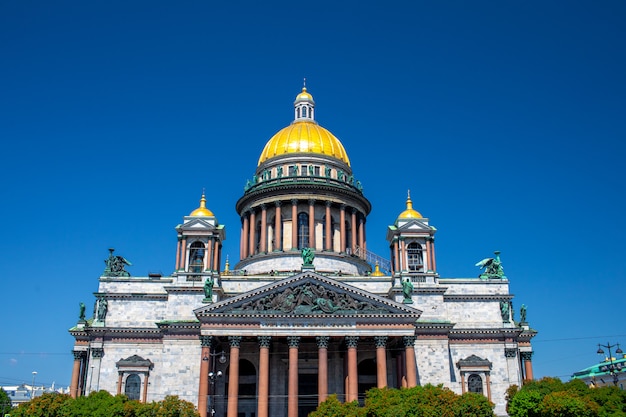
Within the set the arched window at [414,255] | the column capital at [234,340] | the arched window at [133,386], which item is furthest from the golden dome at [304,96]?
the arched window at [133,386]

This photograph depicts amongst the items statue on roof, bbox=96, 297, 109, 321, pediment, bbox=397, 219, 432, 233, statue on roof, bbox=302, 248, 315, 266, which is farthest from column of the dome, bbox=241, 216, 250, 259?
pediment, bbox=397, 219, 432, 233

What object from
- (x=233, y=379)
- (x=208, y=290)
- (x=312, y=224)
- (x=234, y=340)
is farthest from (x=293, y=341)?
(x=312, y=224)

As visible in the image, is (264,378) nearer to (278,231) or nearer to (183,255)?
(183,255)

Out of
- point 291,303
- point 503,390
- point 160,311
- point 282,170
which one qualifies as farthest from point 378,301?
point 282,170

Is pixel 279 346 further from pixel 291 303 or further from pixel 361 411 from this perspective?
pixel 361 411

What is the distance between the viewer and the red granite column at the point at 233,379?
4691 cm

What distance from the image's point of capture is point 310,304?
164ft

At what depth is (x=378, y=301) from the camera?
164 feet

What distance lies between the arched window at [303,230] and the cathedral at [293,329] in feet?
2.22

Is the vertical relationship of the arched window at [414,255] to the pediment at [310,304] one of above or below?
above

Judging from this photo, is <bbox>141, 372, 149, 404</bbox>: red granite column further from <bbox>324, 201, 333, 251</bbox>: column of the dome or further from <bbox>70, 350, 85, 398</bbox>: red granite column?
<bbox>324, 201, 333, 251</bbox>: column of the dome

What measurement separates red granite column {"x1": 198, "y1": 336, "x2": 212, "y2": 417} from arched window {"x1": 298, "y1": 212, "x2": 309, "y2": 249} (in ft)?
62.5

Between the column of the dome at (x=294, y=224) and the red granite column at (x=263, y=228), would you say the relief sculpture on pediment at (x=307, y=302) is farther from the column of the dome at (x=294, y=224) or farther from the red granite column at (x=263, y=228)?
the red granite column at (x=263, y=228)

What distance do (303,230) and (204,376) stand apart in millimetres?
22395
